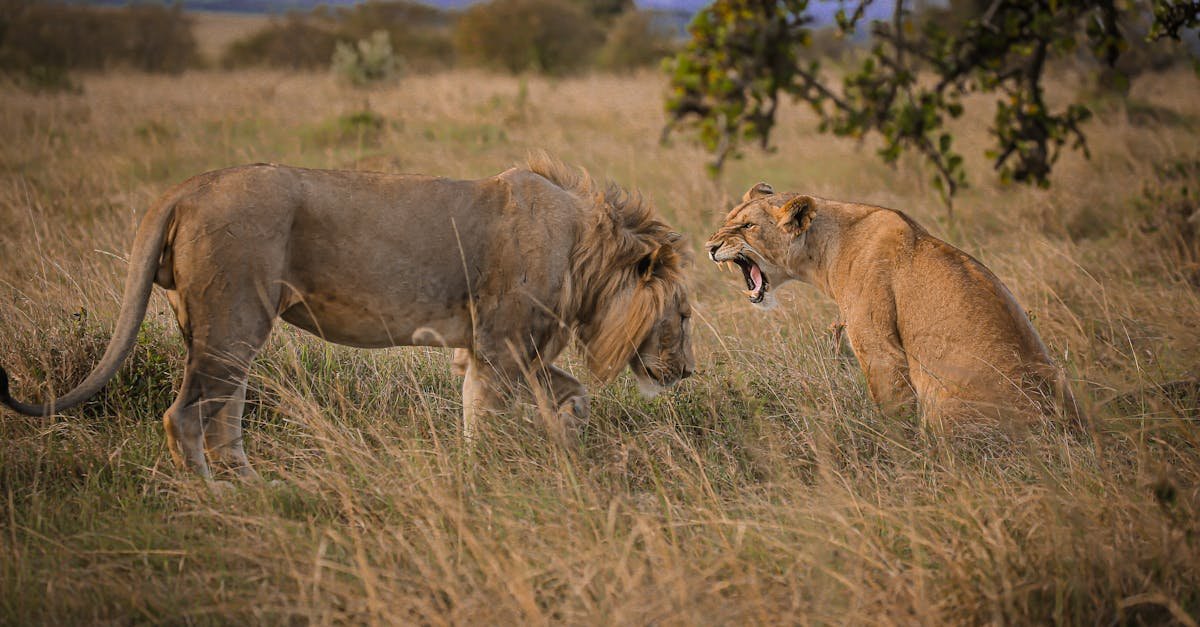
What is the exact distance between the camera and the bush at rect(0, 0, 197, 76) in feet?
74.6

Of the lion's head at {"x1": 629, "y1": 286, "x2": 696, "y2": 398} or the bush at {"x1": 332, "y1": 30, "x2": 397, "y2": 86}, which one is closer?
the lion's head at {"x1": 629, "y1": 286, "x2": 696, "y2": 398}

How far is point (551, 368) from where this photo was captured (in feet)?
13.3

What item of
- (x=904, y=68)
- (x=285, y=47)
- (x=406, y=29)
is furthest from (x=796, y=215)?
(x=406, y=29)

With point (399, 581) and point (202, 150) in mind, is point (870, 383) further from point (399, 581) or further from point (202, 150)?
point (202, 150)

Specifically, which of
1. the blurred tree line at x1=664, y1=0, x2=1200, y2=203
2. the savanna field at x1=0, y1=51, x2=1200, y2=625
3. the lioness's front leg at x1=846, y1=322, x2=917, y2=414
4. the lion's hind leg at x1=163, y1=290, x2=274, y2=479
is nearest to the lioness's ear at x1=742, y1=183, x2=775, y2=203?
the savanna field at x1=0, y1=51, x2=1200, y2=625

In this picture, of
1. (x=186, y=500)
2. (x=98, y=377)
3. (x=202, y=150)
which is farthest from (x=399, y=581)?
(x=202, y=150)

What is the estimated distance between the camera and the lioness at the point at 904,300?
3.87 m

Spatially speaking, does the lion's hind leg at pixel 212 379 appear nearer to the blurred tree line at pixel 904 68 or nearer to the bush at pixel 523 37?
the blurred tree line at pixel 904 68

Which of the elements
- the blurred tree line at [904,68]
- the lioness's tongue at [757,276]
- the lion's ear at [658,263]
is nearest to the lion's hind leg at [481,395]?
the lion's ear at [658,263]

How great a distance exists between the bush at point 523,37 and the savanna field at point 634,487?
20177 millimetres

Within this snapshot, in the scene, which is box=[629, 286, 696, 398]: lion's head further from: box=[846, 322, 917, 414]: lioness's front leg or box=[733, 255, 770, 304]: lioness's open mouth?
box=[846, 322, 917, 414]: lioness's front leg

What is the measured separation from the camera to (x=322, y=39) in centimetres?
3005

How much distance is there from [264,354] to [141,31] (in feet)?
87.1

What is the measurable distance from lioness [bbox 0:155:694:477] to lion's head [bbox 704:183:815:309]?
0.61 metres
